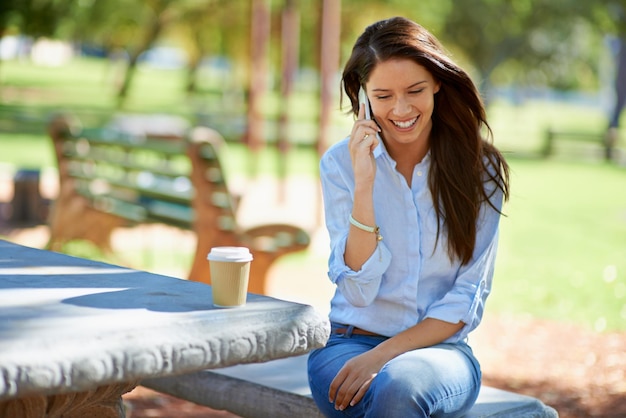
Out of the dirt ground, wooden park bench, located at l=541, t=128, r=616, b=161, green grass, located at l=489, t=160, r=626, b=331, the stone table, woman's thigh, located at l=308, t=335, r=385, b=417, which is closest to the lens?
the stone table

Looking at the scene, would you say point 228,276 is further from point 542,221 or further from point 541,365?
point 542,221

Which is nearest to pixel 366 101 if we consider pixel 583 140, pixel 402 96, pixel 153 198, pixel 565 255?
pixel 402 96

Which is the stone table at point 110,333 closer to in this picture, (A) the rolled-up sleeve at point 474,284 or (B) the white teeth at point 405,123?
(A) the rolled-up sleeve at point 474,284

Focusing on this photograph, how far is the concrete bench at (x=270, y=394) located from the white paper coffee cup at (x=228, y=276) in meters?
0.72

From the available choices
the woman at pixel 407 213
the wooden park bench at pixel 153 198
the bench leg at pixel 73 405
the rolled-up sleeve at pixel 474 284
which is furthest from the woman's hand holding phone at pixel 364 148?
the wooden park bench at pixel 153 198

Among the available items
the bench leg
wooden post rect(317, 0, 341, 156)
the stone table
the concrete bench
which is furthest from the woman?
wooden post rect(317, 0, 341, 156)

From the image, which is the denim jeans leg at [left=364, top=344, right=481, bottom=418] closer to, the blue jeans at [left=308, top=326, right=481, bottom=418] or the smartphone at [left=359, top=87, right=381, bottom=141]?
the blue jeans at [left=308, top=326, right=481, bottom=418]

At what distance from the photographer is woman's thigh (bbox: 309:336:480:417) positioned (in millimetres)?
2783

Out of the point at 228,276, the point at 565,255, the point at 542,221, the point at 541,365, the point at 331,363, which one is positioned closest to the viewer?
the point at 228,276

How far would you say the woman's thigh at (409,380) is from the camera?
110 inches

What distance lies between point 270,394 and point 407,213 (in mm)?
729

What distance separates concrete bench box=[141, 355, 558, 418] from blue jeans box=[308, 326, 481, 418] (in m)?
0.13

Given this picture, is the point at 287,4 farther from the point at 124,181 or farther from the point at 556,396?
the point at 556,396

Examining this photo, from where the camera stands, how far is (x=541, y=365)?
5.89m
